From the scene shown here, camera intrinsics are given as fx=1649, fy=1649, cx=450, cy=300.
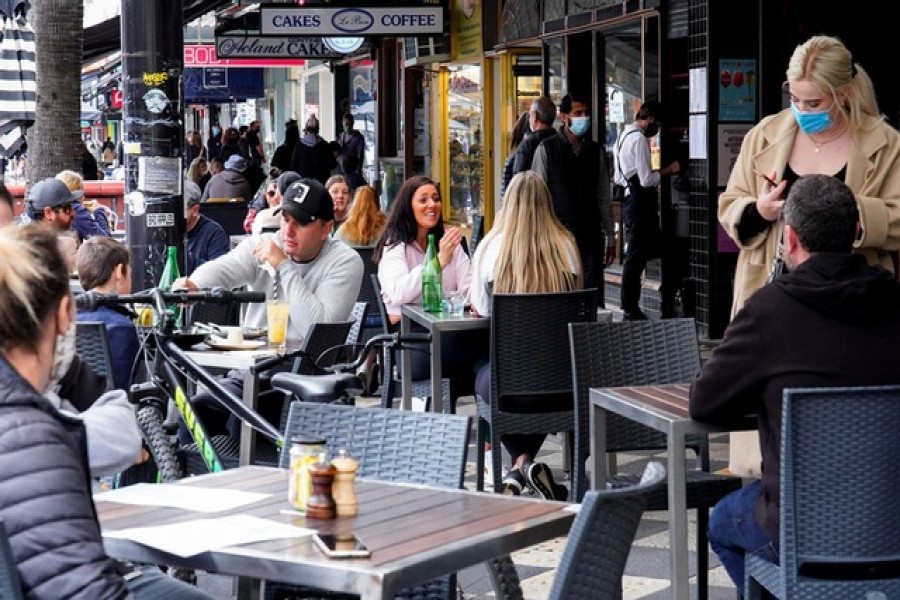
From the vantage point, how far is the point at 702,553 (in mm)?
5410

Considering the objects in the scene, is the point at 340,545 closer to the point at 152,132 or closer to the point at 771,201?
the point at 771,201

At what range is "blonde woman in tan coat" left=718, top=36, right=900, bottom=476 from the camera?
5.71 metres

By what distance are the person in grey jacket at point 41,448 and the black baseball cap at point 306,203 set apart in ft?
12.8

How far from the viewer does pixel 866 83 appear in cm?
586

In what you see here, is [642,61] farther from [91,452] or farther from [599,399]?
[91,452]

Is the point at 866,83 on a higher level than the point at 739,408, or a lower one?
higher

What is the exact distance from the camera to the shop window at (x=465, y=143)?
2077 cm

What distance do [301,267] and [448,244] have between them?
152cm

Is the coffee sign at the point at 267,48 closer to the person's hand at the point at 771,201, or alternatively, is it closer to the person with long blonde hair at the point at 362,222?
the person with long blonde hair at the point at 362,222

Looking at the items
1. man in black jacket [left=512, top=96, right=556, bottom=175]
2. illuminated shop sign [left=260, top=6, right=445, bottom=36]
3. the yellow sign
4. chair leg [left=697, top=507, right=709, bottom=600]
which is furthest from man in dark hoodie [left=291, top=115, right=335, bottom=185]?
chair leg [left=697, top=507, right=709, bottom=600]

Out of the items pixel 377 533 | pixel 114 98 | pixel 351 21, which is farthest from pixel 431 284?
pixel 114 98

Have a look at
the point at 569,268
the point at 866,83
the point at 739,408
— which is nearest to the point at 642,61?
the point at 569,268

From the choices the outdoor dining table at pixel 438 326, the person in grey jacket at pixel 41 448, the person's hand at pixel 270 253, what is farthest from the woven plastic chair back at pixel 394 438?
the outdoor dining table at pixel 438 326

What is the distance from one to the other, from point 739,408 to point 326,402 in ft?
3.73
